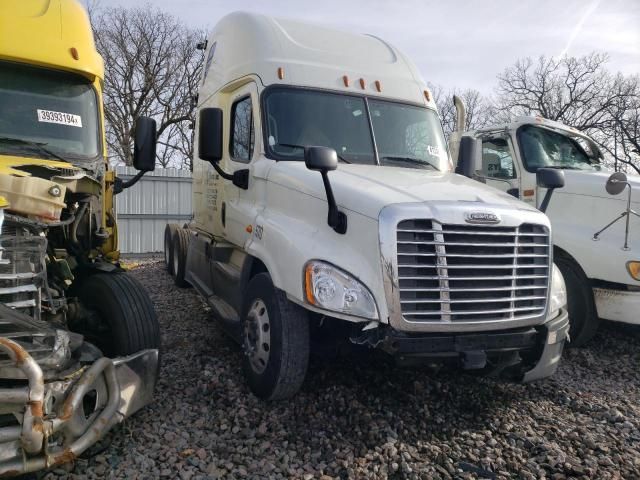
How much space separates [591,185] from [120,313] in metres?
5.40

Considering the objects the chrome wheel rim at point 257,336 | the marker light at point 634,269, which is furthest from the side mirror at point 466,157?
the chrome wheel rim at point 257,336

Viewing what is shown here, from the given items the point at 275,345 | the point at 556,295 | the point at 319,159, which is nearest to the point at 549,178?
the point at 556,295

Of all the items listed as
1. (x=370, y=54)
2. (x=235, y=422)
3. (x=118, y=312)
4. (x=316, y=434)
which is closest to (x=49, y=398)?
(x=118, y=312)

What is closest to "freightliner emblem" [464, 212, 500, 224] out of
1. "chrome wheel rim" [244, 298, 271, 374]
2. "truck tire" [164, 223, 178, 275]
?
"chrome wheel rim" [244, 298, 271, 374]

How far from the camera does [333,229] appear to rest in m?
3.63

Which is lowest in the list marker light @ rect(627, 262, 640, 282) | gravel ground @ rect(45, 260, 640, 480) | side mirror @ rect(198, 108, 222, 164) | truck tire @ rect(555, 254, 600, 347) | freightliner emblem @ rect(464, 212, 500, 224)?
gravel ground @ rect(45, 260, 640, 480)

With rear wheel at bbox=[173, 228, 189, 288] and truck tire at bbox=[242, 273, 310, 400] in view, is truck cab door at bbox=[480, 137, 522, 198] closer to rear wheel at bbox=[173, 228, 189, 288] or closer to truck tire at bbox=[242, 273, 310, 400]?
truck tire at bbox=[242, 273, 310, 400]

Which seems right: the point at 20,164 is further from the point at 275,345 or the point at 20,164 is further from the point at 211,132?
the point at 275,345

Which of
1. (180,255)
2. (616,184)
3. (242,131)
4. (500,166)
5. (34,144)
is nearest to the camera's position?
(34,144)

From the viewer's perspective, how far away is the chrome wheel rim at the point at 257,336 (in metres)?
3.98

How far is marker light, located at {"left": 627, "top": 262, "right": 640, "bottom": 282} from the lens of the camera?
527 centimetres

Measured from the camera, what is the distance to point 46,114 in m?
4.34

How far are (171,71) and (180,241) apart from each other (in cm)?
2265

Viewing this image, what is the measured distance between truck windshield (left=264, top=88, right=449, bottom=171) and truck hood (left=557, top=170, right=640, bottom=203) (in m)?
2.16
